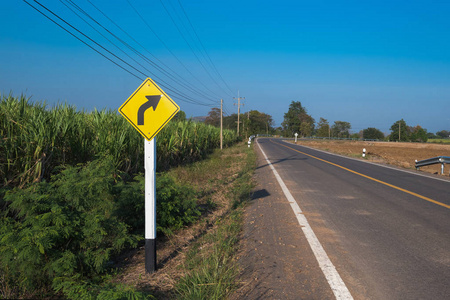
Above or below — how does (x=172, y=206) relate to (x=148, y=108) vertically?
below

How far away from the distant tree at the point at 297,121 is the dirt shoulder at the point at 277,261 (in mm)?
137036

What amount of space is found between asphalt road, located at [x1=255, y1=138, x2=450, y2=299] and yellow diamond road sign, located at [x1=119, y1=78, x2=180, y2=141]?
297 centimetres

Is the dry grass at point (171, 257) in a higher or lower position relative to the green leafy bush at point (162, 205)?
lower

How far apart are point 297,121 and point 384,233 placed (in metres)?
138

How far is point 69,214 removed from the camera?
3.96 metres

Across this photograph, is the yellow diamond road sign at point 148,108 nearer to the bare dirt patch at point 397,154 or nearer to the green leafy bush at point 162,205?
the green leafy bush at point 162,205

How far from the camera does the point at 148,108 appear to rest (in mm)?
4348

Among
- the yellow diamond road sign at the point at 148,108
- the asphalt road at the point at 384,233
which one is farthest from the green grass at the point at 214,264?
the yellow diamond road sign at the point at 148,108

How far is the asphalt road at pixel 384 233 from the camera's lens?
12.1 feet

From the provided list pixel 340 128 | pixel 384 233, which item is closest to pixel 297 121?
pixel 340 128

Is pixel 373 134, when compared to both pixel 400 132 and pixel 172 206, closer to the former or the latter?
pixel 400 132

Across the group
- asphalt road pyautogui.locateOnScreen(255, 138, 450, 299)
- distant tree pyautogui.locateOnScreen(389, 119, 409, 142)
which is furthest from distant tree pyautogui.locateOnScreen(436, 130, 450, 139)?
asphalt road pyautogui.locateOnScreen(255, 138, 450, 299)

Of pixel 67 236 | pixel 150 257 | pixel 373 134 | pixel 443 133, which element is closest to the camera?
pixel 67 236

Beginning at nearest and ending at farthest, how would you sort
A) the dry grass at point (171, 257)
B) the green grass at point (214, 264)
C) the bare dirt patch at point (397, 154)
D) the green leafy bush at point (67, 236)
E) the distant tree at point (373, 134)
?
the green leafy bush at point (67, 236) < the green grass at point (214, 264) < the dry grass at point (171, 257) < the bare dirt patch at point (397, 154) < the distant tree at point (373, 134)
